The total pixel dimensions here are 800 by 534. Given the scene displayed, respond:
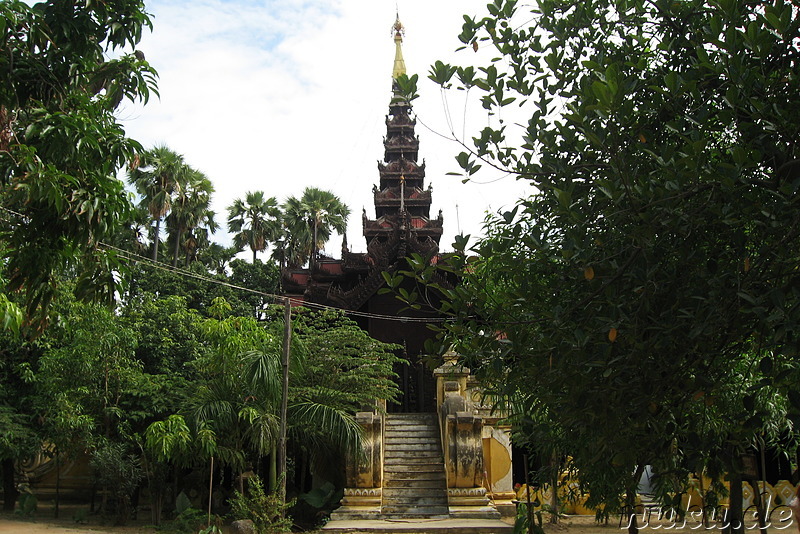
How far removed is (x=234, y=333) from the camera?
1539cm

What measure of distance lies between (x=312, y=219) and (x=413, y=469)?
66.1 ft

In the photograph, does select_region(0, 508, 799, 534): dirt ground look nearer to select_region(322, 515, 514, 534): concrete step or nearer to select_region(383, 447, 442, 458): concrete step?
select_region(322, 515, 514, 534): concrete step

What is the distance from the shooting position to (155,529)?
14.5 metres

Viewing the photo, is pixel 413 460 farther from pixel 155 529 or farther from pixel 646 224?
pixel 646 224

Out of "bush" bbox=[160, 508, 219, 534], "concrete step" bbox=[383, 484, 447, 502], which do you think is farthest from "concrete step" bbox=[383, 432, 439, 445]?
"bush" bbox=[160, 508, 219, 534]

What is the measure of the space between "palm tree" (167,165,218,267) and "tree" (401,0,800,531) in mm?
25534

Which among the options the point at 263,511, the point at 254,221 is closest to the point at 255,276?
the point at 254,221

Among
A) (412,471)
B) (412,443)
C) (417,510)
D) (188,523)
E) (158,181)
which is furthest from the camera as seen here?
(158,181)

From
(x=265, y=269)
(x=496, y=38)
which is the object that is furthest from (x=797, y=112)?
(x=265, y=269)

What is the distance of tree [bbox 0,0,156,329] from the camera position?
5020mm

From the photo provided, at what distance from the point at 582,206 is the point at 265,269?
29676 mm

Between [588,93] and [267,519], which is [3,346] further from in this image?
[588,93]

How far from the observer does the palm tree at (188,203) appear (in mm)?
28594

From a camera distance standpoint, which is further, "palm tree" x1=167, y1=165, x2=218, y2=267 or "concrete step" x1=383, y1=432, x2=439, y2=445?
"palm tree" x1=167, y1=165, x2=218, y2=267
